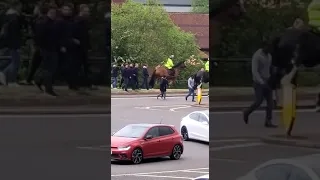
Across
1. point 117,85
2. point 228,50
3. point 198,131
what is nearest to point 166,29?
point 117,85

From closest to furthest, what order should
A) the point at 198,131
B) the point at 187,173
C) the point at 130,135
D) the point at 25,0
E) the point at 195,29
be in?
the point at 25,0 → the point at 187,173 → the point at 130,135 → the point at 198,131 → the point at 195,29

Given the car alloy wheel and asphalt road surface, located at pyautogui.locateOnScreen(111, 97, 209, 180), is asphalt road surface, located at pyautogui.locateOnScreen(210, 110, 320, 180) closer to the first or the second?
asphalt road surface, located at pyautogui.locateOnScreen(111, 97, 209, 180)

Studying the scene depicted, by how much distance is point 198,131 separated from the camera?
1136 cm

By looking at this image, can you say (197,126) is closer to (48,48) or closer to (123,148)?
(123,148)

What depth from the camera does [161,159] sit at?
33.2 feet

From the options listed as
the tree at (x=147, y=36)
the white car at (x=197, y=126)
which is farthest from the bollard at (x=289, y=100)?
the tree at (x=147, y=36)

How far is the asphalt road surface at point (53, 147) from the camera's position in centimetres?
326

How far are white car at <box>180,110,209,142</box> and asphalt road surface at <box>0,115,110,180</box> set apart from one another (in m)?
7.62

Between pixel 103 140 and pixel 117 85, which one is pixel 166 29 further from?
pixel 103 140

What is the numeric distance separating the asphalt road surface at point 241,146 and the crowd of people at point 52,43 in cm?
83

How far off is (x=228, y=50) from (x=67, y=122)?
1.08 m

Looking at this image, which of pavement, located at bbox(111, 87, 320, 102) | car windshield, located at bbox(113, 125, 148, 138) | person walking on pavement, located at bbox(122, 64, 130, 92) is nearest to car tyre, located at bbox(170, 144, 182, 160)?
car windshield, located at bbox(113, 125, 148, 138)

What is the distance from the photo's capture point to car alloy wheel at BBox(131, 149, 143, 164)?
9.41 meters

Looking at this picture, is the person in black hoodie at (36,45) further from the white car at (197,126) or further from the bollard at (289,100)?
the white car at (197,126)
